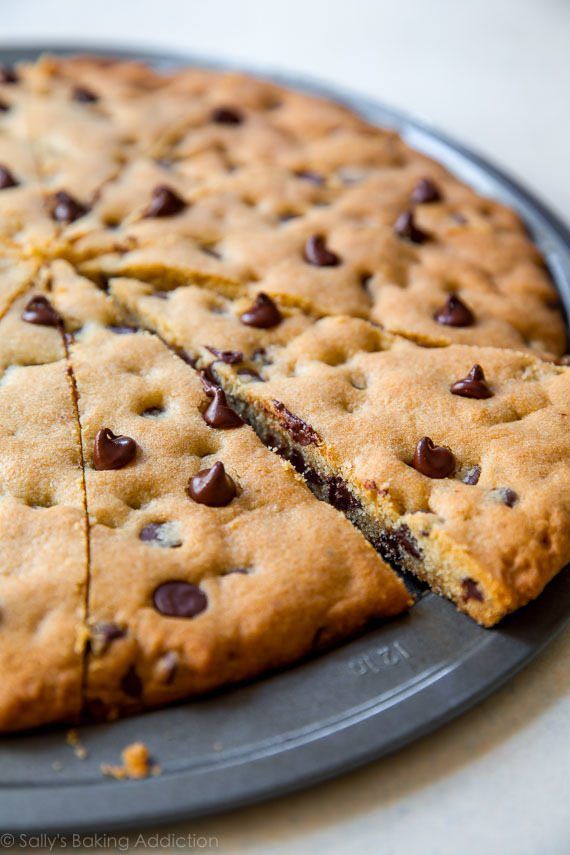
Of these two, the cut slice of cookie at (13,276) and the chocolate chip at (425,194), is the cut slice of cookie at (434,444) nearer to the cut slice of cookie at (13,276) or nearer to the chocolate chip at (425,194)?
the cut slice of cookie at (13,276)

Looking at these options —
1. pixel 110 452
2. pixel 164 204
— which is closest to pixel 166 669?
pixel 110 452

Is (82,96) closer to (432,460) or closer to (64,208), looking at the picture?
(64,208)

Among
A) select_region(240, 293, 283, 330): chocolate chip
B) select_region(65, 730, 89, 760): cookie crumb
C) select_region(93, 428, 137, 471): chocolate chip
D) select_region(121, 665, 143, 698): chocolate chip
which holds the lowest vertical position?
select_region(65, 730, 89, 760): cookie crumb

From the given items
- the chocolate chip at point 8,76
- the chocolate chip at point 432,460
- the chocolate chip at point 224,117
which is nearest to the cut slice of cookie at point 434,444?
the chocolate chip at point 432,460

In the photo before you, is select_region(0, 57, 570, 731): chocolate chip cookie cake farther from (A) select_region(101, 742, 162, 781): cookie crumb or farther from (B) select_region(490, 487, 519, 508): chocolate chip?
(A) select_region(101, 742, 162, 781): cookie crumb

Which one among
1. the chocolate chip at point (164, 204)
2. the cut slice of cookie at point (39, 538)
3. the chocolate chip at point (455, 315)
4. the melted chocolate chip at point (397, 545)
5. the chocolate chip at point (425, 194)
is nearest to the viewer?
the cut slice of cookie at point (39, 538)

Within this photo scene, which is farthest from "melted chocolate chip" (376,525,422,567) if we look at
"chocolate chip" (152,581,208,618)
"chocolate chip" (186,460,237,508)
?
"chocolate chip" (152,581,208,618)
